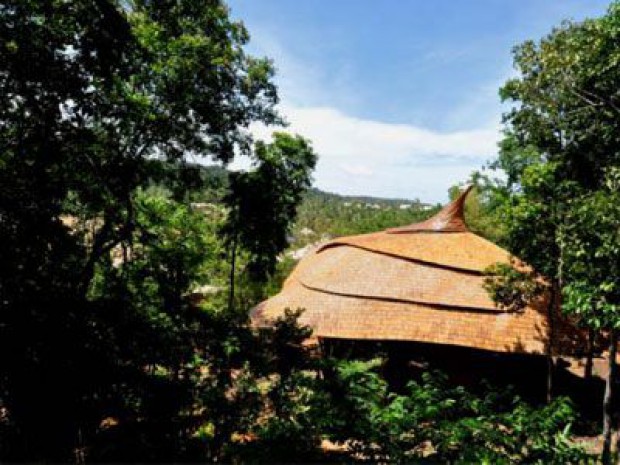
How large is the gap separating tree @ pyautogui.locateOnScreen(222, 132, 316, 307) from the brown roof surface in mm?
3566

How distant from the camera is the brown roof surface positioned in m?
19.9

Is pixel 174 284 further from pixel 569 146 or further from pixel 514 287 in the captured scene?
pixel 569 146

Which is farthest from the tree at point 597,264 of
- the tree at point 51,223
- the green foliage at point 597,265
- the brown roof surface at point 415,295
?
the tree at point 51,223

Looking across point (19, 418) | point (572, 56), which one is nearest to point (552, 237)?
point (572, 56)

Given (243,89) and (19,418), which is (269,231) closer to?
(243,89)

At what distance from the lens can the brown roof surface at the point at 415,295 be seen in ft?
65.4

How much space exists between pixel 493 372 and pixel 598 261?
11692mm

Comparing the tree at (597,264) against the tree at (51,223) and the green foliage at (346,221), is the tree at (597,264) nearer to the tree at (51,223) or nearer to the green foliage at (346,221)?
the tree at (51,223)

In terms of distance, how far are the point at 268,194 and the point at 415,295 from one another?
27.2ft

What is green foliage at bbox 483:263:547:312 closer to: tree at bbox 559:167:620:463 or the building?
the building

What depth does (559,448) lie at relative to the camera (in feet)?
15.4

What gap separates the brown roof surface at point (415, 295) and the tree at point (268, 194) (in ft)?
11.7

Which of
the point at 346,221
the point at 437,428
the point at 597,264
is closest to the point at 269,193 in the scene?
the point at 597,264

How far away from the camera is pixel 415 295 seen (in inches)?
852
